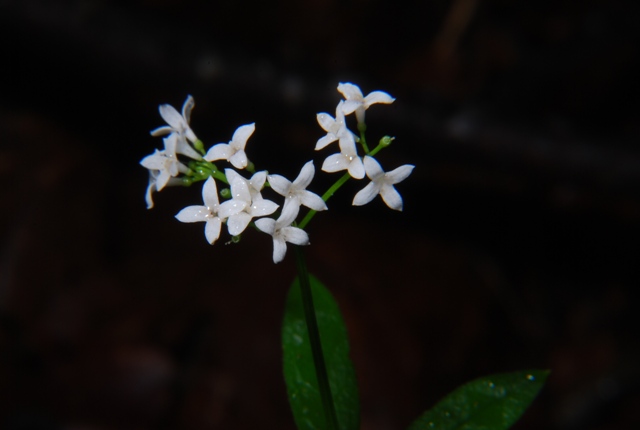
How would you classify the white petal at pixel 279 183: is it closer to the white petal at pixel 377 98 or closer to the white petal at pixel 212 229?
the white petal at pixel 212 229

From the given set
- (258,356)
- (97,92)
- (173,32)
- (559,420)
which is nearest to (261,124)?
(173,32)

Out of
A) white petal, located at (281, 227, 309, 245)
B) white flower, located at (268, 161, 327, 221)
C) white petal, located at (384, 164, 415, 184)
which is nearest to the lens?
white petal, located at (281, 227, 309, 245)

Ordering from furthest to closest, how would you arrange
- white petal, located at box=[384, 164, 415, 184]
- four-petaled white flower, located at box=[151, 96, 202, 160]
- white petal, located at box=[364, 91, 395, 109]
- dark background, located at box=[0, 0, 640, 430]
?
1. dark background, located at box=[0, 0, 640, 430]
2. four-petaled white flower, located at box=[151, 96, 202, 160]
3. white petal, located at box=[364, 91, 395, 109]
4. white petal, located at box=[384, 164, 415, 184]

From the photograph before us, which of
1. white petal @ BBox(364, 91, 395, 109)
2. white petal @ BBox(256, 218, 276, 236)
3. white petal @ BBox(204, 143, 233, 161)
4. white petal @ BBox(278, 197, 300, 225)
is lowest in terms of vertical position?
white petal @ BBox(256, 218, 276, 236)

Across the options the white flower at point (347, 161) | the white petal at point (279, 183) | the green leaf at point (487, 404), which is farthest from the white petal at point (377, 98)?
the green leaf at point (487, 404)

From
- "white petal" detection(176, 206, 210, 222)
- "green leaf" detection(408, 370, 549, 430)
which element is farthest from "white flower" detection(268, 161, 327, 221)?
"green leaf" detection(408, 370, 549, 430)

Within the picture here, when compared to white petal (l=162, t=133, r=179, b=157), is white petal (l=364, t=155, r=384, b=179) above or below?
below

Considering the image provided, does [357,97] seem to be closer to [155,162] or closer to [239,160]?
[239,160]

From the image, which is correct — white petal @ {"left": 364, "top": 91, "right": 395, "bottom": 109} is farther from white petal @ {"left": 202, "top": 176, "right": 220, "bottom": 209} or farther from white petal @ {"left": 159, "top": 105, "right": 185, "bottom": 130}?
white petal @ {"left": 159, "top": 105, "right": 185, "bottom": 130}
